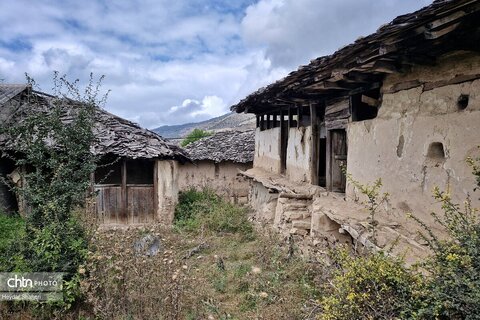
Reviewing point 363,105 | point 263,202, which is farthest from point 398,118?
point 263,202

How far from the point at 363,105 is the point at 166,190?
24.6ft

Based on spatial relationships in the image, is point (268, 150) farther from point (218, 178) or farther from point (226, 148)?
point (226, 148)

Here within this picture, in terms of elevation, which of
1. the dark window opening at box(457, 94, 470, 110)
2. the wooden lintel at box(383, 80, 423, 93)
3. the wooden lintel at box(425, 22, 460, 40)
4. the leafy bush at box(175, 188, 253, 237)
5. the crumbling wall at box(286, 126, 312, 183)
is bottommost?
the leafy bush at box(175, 188, 253, 237)

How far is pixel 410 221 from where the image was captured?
485 centimetres

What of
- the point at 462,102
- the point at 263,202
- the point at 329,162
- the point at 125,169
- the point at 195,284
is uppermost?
the point at 462,102

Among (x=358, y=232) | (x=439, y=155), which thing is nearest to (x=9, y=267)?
(x=358, y=232)

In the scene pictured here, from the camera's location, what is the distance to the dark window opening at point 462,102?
4.09m

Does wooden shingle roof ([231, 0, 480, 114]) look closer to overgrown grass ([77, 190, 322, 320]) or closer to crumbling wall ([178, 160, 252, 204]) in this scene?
overgrown grass ([77, 190, 322, 320])

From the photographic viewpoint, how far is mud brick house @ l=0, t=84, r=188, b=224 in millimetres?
11203

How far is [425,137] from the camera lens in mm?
4574

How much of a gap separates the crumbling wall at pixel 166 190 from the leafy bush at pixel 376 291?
9139 millimetres

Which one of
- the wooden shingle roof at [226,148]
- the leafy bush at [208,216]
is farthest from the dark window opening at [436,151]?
the wooden shingle roof at [226,148]

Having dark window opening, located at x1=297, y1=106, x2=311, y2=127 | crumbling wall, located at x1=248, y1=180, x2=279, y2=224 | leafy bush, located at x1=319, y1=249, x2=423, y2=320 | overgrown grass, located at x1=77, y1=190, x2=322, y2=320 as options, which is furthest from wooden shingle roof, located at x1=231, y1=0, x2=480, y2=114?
crumbling wall, located at x1=248, y1=180, x2=279, y2=224

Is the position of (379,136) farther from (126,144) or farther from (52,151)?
(126,144)
